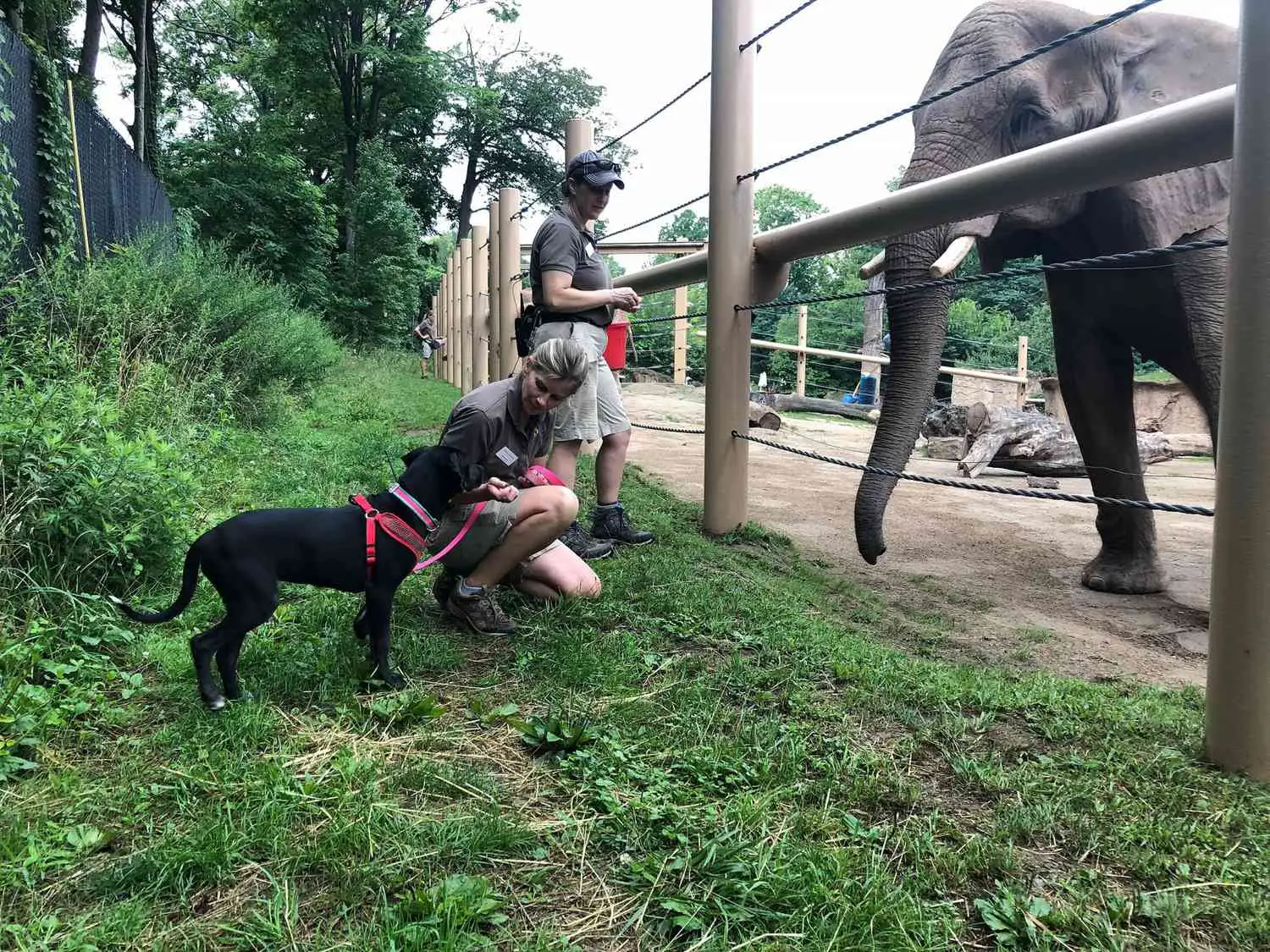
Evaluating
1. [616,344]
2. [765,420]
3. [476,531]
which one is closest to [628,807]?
[476,531]

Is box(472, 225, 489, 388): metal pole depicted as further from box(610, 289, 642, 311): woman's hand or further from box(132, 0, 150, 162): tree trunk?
box(132, 0, 150, 162): tree trunk

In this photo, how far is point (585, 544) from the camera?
414cm

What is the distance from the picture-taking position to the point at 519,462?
321 cm

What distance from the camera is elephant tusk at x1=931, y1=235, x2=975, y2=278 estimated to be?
12.0 feet

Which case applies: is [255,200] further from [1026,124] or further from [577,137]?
[1026,124]

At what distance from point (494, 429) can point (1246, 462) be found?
211 centimetres

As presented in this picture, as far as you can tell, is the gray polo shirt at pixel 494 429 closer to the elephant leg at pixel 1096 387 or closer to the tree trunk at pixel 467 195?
the elephant leg at pixel 1096 387

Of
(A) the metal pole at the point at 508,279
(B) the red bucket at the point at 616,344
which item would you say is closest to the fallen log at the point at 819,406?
(A) the metal pole at the point at 508,279

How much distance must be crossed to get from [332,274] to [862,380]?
52.0 feet

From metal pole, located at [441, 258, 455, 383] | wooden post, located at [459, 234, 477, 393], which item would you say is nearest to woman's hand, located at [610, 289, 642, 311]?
wooden post, located at [459, 234, 477, 393]

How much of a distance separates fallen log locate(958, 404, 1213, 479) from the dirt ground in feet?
1.46

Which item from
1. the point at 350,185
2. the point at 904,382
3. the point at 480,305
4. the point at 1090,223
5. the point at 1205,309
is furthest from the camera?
the point at 350,185

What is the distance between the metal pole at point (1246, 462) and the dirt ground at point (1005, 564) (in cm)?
116

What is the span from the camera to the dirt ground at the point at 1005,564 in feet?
11.3
